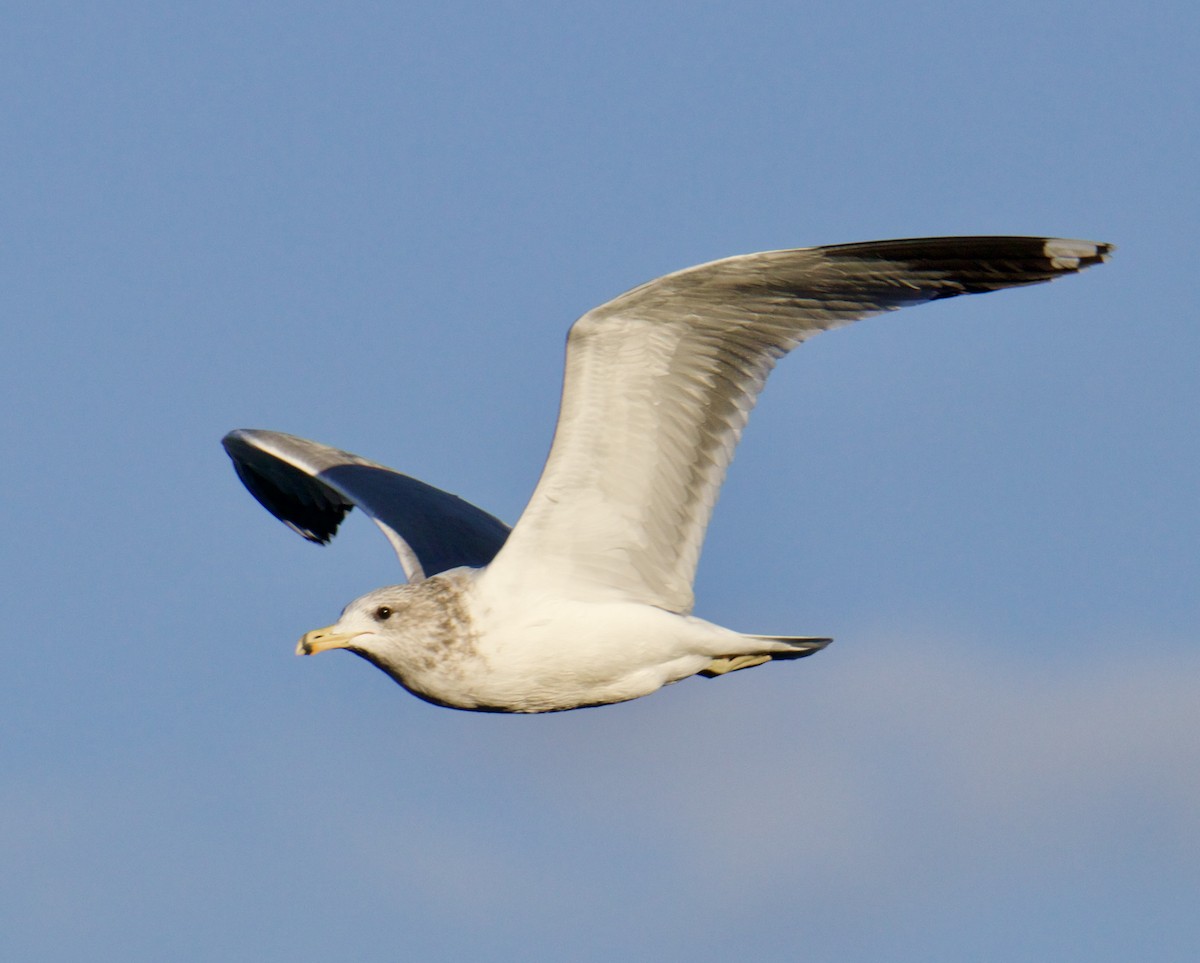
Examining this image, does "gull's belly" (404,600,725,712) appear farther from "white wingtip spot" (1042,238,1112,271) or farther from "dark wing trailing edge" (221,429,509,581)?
"white wingtip spot" (1042,238,1112,271)

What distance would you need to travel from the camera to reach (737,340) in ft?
35.8

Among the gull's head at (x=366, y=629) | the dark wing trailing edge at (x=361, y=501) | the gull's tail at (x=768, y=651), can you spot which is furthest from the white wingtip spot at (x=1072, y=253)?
the dark wing trailing edge at (x=361, y=501)

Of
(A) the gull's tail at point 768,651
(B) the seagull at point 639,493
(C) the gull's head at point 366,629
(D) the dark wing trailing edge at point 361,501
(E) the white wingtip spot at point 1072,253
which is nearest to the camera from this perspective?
(E) the white wingtip spot at point 1072,253

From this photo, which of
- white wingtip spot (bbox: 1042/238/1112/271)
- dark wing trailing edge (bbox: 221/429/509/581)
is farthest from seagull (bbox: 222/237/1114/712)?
dark wing trailing edge (bbox: 221/429/509/581)

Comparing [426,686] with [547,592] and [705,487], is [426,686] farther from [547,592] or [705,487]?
[705,487]

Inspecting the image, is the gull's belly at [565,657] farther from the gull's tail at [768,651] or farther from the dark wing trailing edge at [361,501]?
the dark wing trailing edge at [361,501]

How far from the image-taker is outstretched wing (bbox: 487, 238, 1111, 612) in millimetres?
10570

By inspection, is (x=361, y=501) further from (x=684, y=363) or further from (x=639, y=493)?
(x=684, y=363)

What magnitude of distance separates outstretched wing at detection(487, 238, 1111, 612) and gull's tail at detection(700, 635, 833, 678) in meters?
1.07

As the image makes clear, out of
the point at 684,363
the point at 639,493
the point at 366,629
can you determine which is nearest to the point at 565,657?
the point at 639,493

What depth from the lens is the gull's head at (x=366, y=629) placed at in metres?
11.2

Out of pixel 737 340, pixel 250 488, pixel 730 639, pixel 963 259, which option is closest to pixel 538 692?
pixel 730 639

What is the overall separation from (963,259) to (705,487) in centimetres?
210

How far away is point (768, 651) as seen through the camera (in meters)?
12.2
